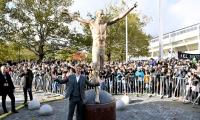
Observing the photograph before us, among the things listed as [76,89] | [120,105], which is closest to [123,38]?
[120,105]

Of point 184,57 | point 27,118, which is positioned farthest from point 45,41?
point 27,118

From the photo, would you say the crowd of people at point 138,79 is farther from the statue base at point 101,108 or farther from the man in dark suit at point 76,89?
the statue base at point 101,108

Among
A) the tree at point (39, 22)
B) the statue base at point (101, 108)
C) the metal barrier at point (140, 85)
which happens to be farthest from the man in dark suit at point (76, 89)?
the tree at point (39, 22)

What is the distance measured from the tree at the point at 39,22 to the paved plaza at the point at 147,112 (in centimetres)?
2917

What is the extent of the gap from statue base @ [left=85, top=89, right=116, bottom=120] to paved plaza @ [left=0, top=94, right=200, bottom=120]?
3.24m

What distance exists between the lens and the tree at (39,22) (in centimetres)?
4966

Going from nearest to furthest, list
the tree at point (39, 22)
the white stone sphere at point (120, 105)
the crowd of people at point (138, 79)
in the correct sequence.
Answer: the white stone sphere at point (120, 105)
the crowd of people at point (138, 79)
the tree at point (39, 22)

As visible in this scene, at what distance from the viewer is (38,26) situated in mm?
50125

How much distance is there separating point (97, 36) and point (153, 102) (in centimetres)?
516

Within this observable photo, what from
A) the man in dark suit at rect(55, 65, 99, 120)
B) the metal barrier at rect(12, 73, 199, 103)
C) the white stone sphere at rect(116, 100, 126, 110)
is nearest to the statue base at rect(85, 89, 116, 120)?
the man in dark suit at rect(55, 65, 99, 120)

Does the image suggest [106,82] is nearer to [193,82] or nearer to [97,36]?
[193,82]

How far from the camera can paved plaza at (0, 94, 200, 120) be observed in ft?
54.2

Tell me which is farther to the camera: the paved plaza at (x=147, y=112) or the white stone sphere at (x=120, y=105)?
the white stone sphere at (x=120, y=105)

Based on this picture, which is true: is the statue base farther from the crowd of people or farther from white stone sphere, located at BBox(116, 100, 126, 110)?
the crowd of people
